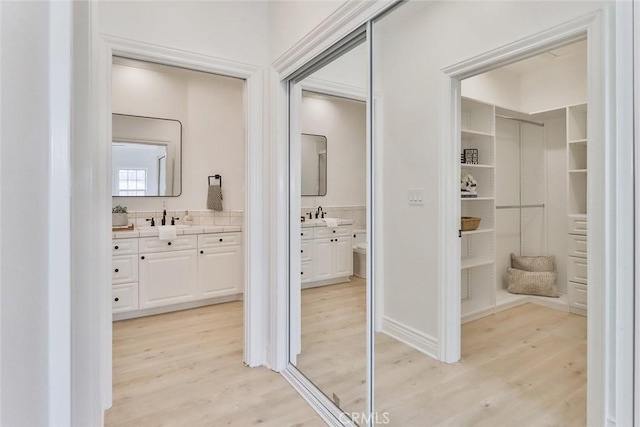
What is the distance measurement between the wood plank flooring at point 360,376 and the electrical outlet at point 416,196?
1.82ft

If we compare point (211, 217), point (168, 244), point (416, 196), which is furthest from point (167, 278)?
point (416, 196)

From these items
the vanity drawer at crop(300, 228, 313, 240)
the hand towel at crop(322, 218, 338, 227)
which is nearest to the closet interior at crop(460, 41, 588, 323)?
the hand towel at crop(322, 218, 338, 227)

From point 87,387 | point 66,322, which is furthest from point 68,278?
point 87,387

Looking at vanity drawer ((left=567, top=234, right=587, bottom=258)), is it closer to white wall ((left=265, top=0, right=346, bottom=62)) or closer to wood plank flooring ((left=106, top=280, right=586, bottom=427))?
wood plank flooring ((left=106, top=280, right=586, bottom=427))

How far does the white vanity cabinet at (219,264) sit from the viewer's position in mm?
3654

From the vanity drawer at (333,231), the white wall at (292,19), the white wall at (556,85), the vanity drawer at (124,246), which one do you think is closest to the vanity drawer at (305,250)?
the vanity drawer at (333,231)

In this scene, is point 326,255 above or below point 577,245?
below

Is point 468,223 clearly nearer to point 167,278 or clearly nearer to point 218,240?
point 218,240

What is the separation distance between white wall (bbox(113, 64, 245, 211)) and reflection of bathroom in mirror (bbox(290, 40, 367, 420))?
6.87ft

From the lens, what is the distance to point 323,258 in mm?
2301

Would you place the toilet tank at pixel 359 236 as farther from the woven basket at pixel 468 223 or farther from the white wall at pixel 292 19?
the white wall at pixel 292 19

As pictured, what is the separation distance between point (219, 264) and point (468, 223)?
2838 mm

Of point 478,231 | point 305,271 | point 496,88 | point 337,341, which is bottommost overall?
point 337,341

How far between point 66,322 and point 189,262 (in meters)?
3.44
